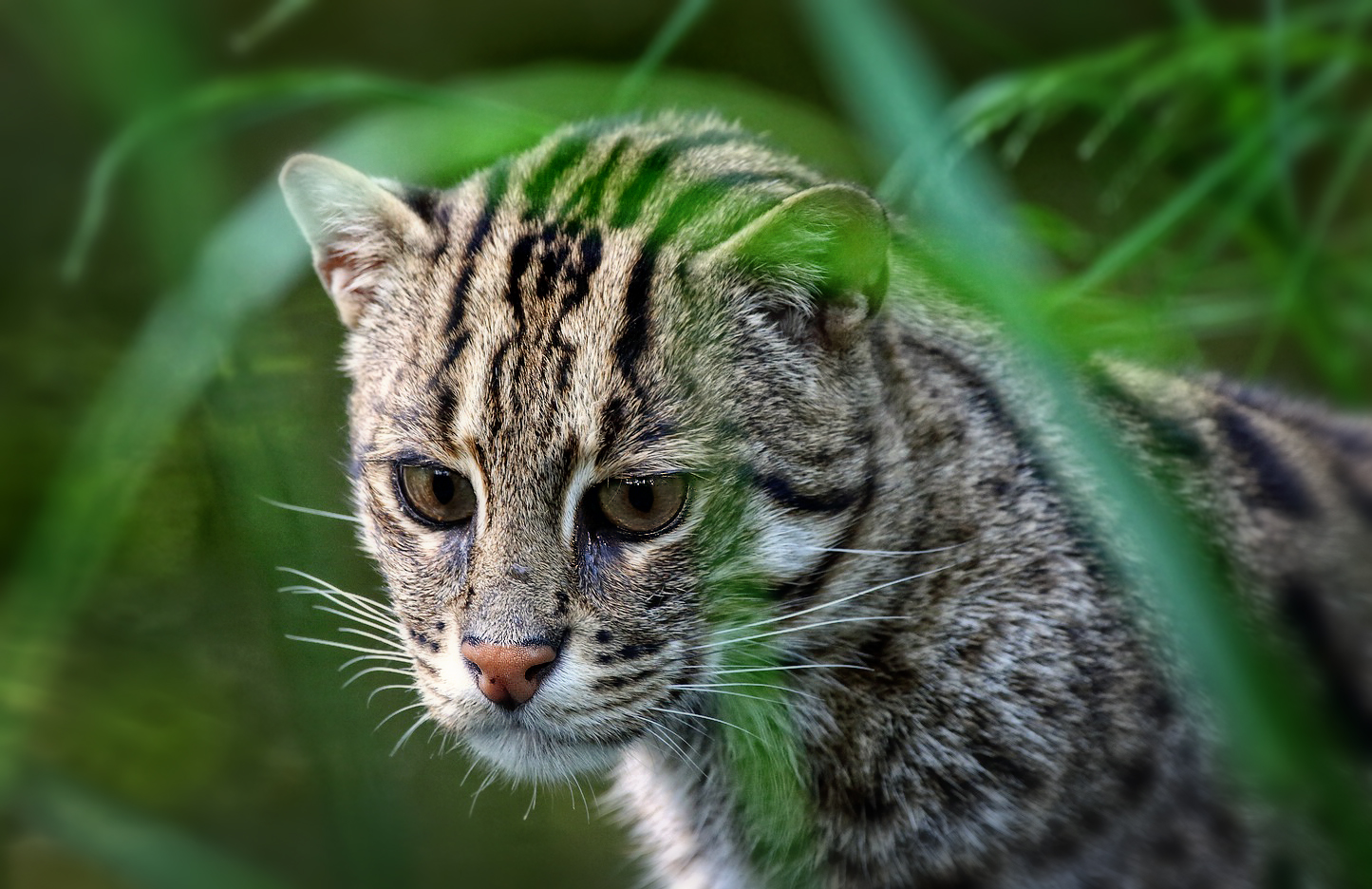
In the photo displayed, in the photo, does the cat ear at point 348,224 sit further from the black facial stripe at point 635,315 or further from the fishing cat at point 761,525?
the black facial stripe at point 635,315

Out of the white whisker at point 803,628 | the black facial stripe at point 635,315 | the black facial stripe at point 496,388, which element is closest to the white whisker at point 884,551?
the white whisker at point 803,628

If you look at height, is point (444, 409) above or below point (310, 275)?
below

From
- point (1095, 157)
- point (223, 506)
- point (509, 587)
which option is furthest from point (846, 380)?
point (1095, 157)

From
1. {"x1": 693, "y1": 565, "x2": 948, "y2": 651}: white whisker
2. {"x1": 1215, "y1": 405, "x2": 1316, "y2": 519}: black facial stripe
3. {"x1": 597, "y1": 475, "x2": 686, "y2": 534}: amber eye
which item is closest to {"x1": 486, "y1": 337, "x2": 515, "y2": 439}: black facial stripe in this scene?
{"x1": 597, "y1": 475, "x2": 686, "y2": 534}: amber eye

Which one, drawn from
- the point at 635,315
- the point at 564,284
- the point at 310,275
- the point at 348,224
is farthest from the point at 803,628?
the point at 310,275

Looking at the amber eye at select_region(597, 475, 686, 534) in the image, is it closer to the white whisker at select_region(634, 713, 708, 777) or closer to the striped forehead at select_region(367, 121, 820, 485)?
the striped forehead at select_region(367, 121, 820, 485)

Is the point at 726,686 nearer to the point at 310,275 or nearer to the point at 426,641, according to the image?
the point at 426,641

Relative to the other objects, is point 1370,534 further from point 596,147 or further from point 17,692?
point 17,692
